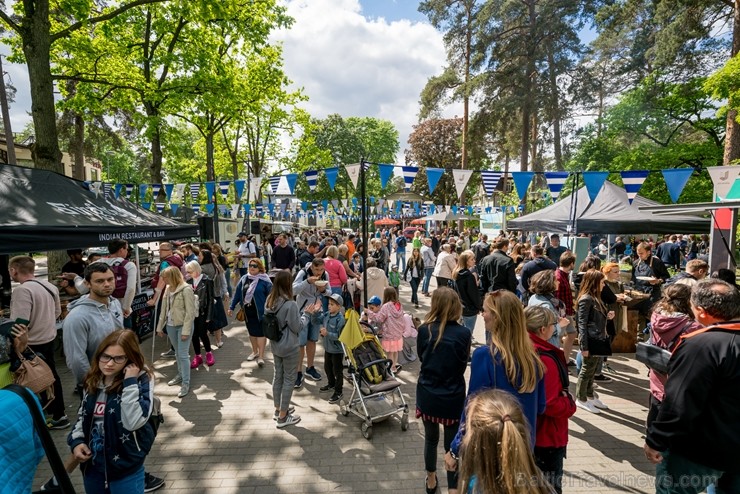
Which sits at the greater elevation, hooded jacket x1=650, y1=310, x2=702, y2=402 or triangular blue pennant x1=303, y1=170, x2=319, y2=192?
triangular blue pennant x1=303, y1=170, x2=319, y2=192

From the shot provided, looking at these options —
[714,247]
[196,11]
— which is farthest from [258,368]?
[196,11]

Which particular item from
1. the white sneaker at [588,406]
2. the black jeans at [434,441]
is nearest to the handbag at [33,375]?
the black jeans at [434,441]

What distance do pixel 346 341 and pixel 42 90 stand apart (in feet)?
26.9

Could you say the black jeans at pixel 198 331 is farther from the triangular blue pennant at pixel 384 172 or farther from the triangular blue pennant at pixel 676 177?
the triangular blue pennant at pixel 676 177

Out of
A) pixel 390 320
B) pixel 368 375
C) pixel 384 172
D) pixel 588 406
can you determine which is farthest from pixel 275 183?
pixel 588 406

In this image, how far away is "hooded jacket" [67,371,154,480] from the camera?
2246 mm

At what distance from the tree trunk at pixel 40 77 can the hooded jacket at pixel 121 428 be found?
767 centimetres

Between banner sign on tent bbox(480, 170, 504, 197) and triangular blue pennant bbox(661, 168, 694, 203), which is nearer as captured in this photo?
triangular blue pennant bbox(661, 168, 694, 203)

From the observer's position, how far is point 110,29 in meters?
10.0

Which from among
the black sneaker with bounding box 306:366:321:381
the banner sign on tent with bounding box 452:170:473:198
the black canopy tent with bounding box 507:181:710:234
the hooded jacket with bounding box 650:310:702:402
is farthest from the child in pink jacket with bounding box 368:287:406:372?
the black canopy tent with bounding box 507:181:710:234

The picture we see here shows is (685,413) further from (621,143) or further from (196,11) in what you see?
(621,143)

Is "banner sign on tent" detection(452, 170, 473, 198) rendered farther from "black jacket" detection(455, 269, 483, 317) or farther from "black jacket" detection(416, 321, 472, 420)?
"black jacket" detection(416, 321, 472, 420)

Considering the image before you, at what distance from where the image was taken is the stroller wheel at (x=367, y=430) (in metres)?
4.14

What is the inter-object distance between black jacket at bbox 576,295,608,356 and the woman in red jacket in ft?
7.16
